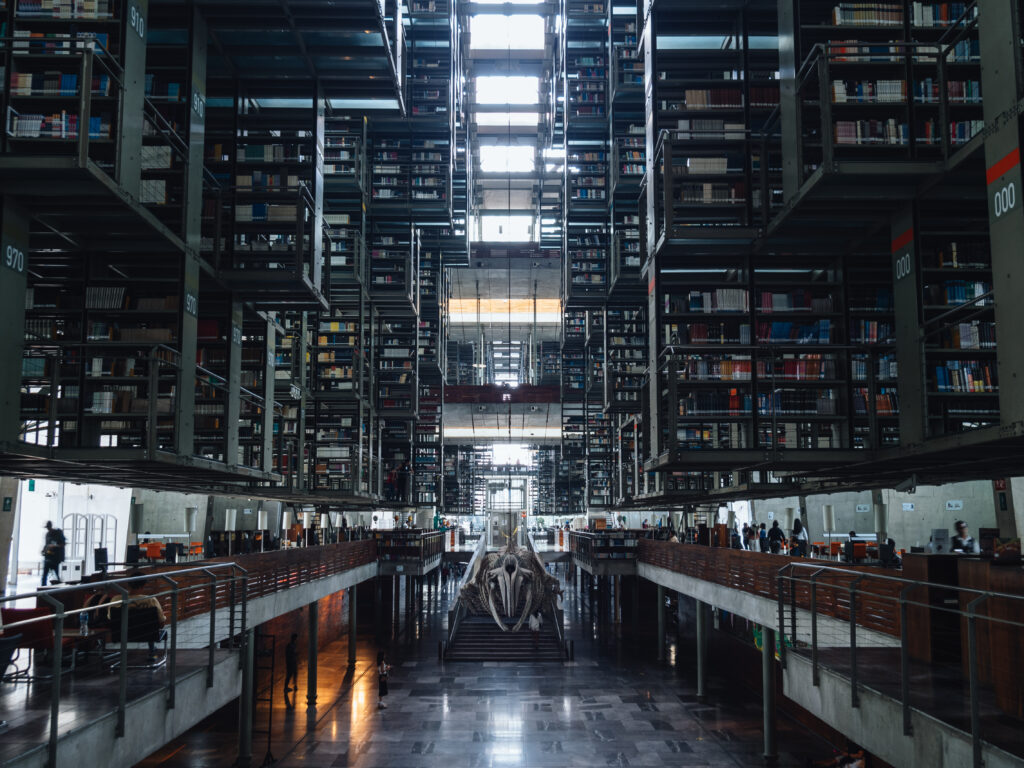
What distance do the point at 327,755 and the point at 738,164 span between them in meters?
9.66

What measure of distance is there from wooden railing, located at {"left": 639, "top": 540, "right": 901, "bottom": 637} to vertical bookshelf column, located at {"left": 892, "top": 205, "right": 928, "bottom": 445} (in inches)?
57.0

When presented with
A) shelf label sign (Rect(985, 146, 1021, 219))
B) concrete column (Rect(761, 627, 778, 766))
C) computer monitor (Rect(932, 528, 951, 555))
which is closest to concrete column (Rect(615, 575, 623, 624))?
concrete column (Rect(761, 627, 778, 766))

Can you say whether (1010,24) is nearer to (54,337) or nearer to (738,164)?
(738,164)

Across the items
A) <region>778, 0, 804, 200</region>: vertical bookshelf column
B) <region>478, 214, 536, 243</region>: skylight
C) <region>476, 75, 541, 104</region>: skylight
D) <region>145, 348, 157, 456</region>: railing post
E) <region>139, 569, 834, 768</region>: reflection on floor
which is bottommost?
<region>139, 569, 834, 768</region>: reflection on floor

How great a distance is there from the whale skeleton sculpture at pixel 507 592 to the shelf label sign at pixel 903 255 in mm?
16054

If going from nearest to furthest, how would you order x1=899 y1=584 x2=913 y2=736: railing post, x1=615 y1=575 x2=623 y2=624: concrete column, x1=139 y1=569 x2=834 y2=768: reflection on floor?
x1=899 y1=584 x2=913 y2=736: railing post
x1=139 y1=569 x2=834 y2=768: reflection on floor
x1=615 y1=575 x2=623 y2=624: concrete column

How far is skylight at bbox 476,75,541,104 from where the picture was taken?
111 feet

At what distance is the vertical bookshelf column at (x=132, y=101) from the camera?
716 cm

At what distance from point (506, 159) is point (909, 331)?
104ft

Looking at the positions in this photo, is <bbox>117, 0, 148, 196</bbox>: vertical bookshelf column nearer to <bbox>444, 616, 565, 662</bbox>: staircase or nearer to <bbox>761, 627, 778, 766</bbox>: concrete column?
<bbox>761, 627, 778, 766</bbox>: concrete column

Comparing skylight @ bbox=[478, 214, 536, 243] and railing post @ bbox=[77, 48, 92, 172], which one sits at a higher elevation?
skylight @ bbox=[478, 214, 536, 243]

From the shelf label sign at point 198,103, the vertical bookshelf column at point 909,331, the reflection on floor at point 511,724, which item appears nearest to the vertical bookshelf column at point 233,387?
the shelf label sign at point 198,103

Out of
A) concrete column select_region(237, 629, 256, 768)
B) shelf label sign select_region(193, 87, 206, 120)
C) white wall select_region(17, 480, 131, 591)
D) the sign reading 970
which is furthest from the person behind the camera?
white wall select_region(17, 480, 131, 591)

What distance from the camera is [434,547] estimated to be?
28719 mm
